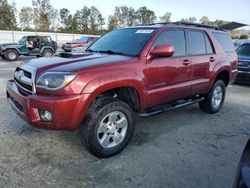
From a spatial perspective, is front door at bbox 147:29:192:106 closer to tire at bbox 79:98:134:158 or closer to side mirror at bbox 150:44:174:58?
side mirror at bbox 150:44:174:58

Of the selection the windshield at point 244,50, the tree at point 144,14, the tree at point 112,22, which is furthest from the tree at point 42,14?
the windshield at point 244,50

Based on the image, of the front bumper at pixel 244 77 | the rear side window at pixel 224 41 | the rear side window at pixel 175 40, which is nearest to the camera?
the rear side window at pixel 175 40

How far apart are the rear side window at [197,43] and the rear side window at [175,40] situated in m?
0.24

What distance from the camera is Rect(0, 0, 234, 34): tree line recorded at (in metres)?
46.7

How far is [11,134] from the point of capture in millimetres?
4570

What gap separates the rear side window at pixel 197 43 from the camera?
5.19m

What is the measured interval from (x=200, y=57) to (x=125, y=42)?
1568 mm

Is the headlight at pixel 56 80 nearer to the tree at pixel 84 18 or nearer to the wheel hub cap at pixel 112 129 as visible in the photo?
the wheel hub cap at pixel 112 129

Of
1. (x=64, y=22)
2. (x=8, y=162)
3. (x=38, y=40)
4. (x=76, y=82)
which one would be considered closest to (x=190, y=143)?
(x=76, y=82)

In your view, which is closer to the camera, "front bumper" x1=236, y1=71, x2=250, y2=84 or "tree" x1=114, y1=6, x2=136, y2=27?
"front bumper" x1=236, y1=71, x2=250, y2=84

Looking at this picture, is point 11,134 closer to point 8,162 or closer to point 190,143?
point 8,162

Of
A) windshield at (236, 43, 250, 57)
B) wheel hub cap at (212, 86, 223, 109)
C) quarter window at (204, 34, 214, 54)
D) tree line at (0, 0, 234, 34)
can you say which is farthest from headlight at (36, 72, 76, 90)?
tree line at (0, 0, 234, 34)

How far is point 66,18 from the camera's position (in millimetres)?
54719

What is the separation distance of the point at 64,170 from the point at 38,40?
16.7 metres
